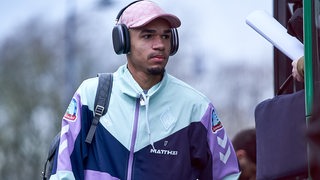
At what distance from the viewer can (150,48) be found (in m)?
6.60

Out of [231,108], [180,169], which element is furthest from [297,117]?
[231,108]

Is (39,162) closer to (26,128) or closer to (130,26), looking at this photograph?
(26,128)

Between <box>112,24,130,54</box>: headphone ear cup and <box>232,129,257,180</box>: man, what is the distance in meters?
2.00

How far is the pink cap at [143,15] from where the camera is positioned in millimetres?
6602

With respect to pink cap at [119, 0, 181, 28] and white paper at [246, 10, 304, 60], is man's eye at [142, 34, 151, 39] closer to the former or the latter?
pink cap at [119, 0, 181, 28]

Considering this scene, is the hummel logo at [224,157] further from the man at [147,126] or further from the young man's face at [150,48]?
the young man's face at [150,48]

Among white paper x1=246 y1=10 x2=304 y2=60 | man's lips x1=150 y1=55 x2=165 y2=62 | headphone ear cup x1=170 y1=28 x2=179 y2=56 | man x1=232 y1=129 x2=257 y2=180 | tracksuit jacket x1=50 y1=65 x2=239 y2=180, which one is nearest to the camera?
white paper x1=246 y1=10 x2=304 y2=60

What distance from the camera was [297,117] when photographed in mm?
5328

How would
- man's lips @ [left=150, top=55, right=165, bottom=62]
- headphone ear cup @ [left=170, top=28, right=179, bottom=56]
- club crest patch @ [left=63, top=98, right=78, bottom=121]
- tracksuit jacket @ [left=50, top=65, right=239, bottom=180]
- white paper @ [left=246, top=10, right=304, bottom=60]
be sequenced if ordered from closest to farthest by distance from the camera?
white paper @ [left=246, top=10, right=304, bottom=60], tracksuit jacket @ [left=50, top=65, right=239, bottom=180], club crest patch @ [left=63, top=98, right=78, bottom=121], man's lips @ [left=150, top=55, right=165, bottom=62], headphone ear cup @ [left=170, top=28, right=179, bottom=56]

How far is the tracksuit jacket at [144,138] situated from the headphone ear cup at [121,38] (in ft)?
0.43

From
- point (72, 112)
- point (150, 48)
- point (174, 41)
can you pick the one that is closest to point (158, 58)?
point (150, 48)

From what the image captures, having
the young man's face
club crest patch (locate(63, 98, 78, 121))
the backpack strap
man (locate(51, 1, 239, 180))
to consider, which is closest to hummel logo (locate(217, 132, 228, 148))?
man (locate(51, 1, 239, 180))

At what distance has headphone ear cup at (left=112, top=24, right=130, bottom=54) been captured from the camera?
6.62 m

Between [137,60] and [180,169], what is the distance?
0.65m
